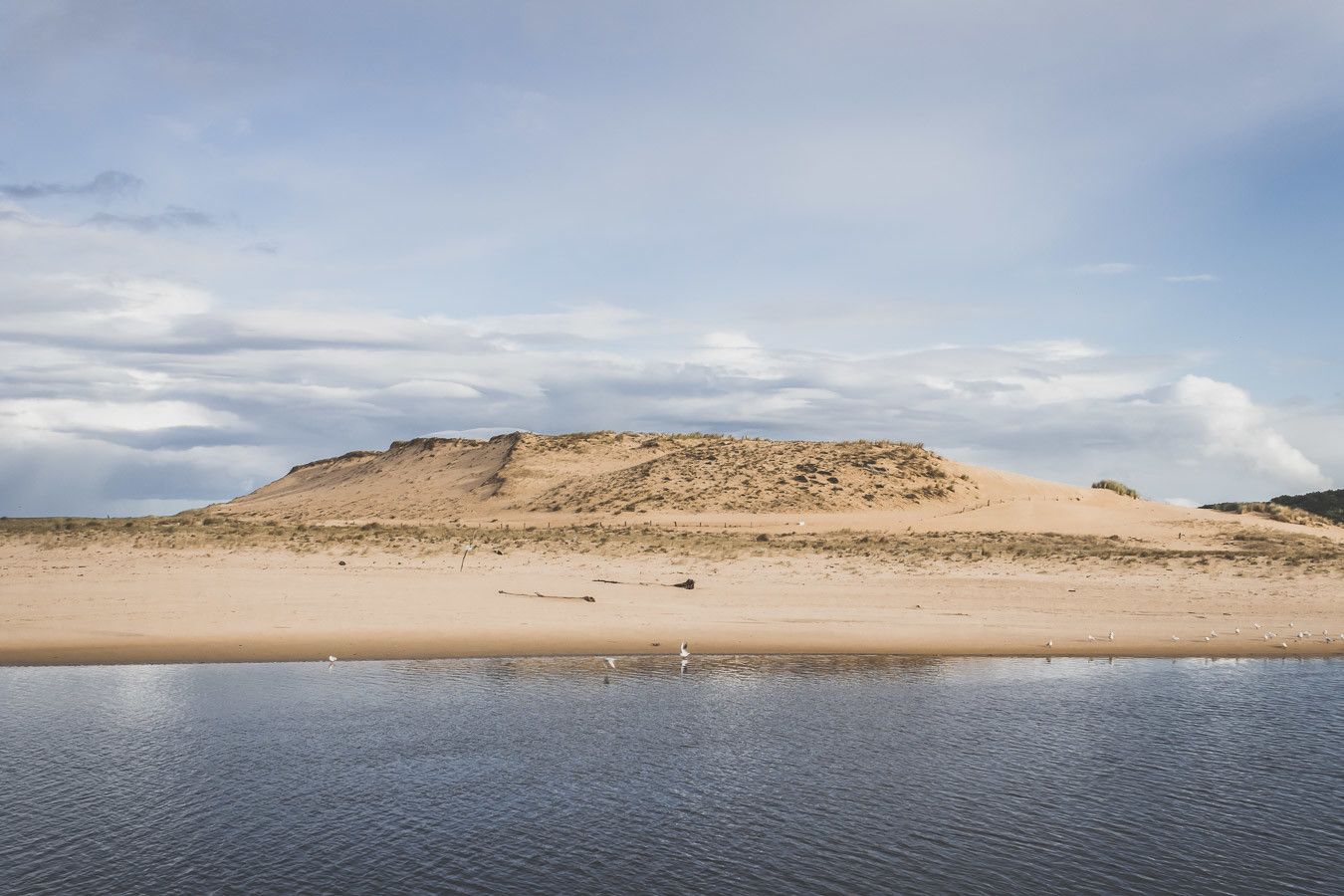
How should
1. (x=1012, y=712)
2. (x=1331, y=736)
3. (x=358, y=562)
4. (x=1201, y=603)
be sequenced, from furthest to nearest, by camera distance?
(x=358, y=562) < (x=1201, y=603) < (x=1012, y=712) < (x=1331, y=736)

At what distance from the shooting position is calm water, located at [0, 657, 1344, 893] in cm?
1314

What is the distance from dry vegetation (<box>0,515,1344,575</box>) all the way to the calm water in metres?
16.5

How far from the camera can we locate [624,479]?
80.9 m

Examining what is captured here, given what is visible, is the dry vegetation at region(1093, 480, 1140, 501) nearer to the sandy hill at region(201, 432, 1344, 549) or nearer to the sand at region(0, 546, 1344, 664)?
the sandy hill at region(201, 432, 1344, 549)

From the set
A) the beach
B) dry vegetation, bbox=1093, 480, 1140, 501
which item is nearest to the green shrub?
dry vegetation, bbox=1093, 480, 1140, 501

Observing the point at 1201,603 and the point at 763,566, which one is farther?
the point at 763,566

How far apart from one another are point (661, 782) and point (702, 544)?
28.5 m

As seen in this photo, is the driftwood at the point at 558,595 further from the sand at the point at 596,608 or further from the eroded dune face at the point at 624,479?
the eroded dune face at the point at 624,479

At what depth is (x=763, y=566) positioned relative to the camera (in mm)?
39125

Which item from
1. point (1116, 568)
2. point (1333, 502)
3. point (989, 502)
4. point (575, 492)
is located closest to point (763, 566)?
point (1116, 568)

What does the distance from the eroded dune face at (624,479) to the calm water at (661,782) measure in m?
47.5

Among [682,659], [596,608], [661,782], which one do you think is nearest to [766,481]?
[596,608]

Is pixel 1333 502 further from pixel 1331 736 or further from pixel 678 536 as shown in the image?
pixel 1331 736

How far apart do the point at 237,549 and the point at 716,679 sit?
2381cm
